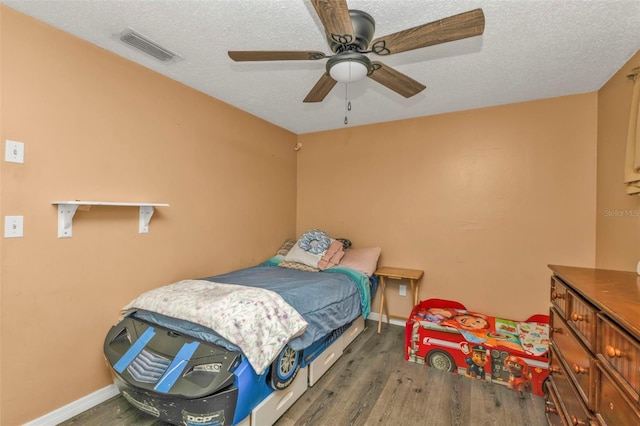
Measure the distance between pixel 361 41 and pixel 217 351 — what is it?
1855 mm

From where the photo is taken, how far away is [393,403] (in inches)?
75.5

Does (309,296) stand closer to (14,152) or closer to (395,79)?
(395,79)

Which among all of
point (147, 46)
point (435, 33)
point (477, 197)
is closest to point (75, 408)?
point (147, 46)

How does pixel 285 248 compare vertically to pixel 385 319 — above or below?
above

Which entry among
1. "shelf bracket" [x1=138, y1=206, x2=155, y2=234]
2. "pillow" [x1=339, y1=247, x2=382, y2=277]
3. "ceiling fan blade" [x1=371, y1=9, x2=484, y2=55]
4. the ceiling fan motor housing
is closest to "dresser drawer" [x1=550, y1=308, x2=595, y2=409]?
"ceiling fan blade" [x1=371, y1=9, x2=484, y2=55]

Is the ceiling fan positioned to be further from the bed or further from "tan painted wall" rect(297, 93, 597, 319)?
"tan painted wall" rect(297, 93, 597, 319)

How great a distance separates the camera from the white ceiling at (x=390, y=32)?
1.50 m

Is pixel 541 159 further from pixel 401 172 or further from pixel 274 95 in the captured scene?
pixel 274 95

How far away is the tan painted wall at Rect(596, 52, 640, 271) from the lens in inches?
75.5

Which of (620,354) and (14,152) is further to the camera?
(14,152)

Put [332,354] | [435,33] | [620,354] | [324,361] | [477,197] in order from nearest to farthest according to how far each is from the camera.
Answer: [620,354] < [435,33] < [324,361] < [332,354] < [477,197]

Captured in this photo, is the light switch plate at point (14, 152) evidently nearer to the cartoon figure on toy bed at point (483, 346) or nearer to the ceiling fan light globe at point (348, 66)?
the ceiling fan light globe at point (348, 66)

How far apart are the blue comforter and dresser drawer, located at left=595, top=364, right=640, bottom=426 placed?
4.64 feet

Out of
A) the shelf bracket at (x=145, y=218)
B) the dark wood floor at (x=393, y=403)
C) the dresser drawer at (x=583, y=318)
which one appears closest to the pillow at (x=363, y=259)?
the dark wood floor at (x=393, y=403)
